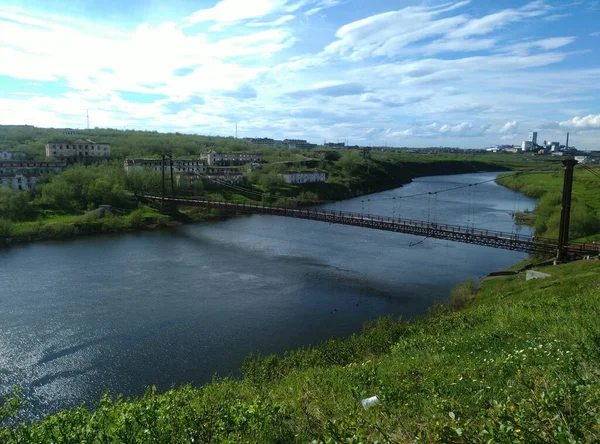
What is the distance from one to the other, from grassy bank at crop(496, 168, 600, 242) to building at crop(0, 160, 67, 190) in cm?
3199

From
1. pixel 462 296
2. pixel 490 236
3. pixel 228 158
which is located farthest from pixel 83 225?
pixel 228 158

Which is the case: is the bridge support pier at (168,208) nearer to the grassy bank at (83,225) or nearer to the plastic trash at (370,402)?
the grassy bank at (83,225)

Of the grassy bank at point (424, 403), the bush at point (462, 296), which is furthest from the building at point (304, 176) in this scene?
the grassy bank at point (424, 403)

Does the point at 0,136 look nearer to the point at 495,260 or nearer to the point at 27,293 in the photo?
the point at 27,293

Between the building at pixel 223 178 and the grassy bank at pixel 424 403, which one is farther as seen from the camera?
the building at pixel 223 178

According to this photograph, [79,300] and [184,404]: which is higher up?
[184,404]

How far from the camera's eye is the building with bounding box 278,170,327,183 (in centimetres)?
4401

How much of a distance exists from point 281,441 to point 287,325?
9193 millimetres

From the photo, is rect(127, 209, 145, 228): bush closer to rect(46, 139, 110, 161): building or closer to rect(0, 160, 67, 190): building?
rect(0, 160, 67, 190): building

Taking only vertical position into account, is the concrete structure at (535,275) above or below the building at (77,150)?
below

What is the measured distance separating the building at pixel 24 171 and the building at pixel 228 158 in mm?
17047

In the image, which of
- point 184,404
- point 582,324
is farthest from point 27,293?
point 582,324

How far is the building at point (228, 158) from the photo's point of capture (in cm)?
5291

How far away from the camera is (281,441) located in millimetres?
3549
